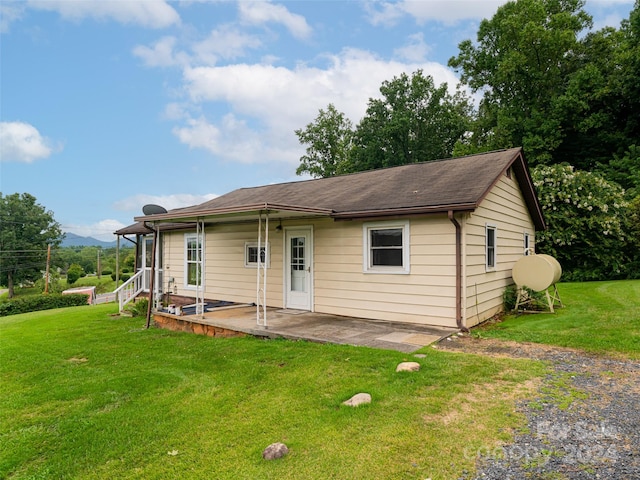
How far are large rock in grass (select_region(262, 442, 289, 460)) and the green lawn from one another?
4936 millimetres

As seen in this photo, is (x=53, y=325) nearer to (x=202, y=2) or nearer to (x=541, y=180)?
(x=202, y=2)

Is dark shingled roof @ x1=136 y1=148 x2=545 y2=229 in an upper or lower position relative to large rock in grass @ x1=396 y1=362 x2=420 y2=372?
upper

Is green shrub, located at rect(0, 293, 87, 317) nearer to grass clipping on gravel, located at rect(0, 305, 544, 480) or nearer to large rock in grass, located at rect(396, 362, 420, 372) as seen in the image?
grass clipping on gravel, located at rect(0, 305, 544, 480)

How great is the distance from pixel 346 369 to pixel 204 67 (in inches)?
534

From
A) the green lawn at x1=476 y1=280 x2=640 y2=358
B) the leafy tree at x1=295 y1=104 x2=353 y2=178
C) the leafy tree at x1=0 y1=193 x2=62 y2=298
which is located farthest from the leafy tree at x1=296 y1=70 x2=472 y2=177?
the leafy tree at x1=0 y1=193 x2=62 y2=298

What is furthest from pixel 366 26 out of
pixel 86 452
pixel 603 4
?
pixel 603 4

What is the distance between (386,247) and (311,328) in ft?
→ 7.52

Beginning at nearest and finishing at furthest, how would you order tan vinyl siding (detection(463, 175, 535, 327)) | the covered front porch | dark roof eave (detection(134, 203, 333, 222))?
the covered front porch, dark roof eave (detection(134, 203, 333, 222)), tan vinyl siding (detection(463, 175, 535, 327))

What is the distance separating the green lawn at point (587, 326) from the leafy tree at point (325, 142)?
25133 mm

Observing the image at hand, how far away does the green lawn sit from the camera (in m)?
5.80

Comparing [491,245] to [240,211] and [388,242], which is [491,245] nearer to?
[388,242]

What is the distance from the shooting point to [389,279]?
7.70 meters

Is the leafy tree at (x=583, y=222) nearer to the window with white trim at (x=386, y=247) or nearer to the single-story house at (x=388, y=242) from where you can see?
the single-story house at (x=388, y=242)

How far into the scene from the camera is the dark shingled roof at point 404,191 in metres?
6.93
